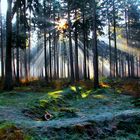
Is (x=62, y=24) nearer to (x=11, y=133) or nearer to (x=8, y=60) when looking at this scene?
(x=8, y=60)

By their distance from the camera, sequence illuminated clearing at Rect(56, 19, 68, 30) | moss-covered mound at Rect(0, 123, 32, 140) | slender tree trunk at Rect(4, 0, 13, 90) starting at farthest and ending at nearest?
illuminated clearing at Rect(56, 19, 68, 30) < slender tree trunk at Rect(4, 0, 13, 90) < moss-covered mound at Rect(0, 123, 32, 140)

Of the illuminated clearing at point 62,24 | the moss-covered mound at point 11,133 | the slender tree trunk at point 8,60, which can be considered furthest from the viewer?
the illuminated clearing at point 62,24

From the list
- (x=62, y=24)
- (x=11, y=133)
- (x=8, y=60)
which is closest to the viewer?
(x=11, y=133)

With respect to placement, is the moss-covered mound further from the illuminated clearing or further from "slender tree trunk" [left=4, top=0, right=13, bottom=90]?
the illuminated clearing

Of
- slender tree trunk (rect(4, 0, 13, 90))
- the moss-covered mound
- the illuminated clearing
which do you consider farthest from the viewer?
the illuminated clearing

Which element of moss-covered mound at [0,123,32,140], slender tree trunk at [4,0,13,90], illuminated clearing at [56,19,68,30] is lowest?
moss-covered mound at [0,123,32,140]

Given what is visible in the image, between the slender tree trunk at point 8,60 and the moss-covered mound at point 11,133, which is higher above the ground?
the slender tree trunk at point 8,60

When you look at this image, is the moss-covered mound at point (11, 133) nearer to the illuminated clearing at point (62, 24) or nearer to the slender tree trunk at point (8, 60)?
the slender tree trunk at point (8, 60)

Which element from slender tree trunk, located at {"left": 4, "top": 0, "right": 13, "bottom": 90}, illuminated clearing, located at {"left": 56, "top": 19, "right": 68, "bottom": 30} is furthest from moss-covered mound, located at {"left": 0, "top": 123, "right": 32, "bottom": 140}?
illuminated clearing, located at {"left": 56, "top": 19, "right": 68, "bottom": 30}

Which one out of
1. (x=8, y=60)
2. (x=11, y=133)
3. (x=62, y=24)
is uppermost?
(x=62, y=24)

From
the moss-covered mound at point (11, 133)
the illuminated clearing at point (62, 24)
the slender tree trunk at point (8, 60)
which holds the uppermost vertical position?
the illuminated clearing at point (62, 24)

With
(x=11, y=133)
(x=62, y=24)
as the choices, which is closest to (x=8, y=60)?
(x=62, y=24)

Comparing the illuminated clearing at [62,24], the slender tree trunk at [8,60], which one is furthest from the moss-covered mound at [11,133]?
the illuminated clearing at [62,24]

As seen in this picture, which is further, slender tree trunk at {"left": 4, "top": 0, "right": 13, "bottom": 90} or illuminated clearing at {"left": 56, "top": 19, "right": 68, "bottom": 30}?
illuminated clearing at {"left": 56, "top": 19, "right": 68, "bottom": 30}
